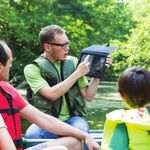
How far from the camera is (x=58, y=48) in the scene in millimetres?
3430

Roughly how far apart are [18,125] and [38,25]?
2004 centimetres

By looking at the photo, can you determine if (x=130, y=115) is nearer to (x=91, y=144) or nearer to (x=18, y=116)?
(x=91, y=144)

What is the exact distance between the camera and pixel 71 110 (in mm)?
3352

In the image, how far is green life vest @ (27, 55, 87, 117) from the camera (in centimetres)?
334

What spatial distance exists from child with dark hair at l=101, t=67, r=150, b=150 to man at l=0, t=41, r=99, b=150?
0.81ft

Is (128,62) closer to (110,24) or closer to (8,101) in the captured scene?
(110,24)

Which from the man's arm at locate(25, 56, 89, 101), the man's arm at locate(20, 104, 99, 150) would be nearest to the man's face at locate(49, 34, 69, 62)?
the man's arm at locate(25, 56, 89, 101)

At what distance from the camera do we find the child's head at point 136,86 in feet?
7.34

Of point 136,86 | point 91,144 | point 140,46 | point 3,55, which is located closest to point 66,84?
point 91,144

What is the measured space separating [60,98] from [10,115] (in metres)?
0.92

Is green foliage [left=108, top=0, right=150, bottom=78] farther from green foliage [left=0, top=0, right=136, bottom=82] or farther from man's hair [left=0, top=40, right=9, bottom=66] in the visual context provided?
man's hair [left=0, top=40, right=9, bottom=66]

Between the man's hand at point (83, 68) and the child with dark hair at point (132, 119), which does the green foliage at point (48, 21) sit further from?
the child with dark hair at point (132, 119)

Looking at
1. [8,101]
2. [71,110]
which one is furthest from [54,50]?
[8,101]

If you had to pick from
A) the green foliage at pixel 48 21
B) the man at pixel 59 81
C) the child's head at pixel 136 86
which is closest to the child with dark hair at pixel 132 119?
the child's head at pixel 136 86
